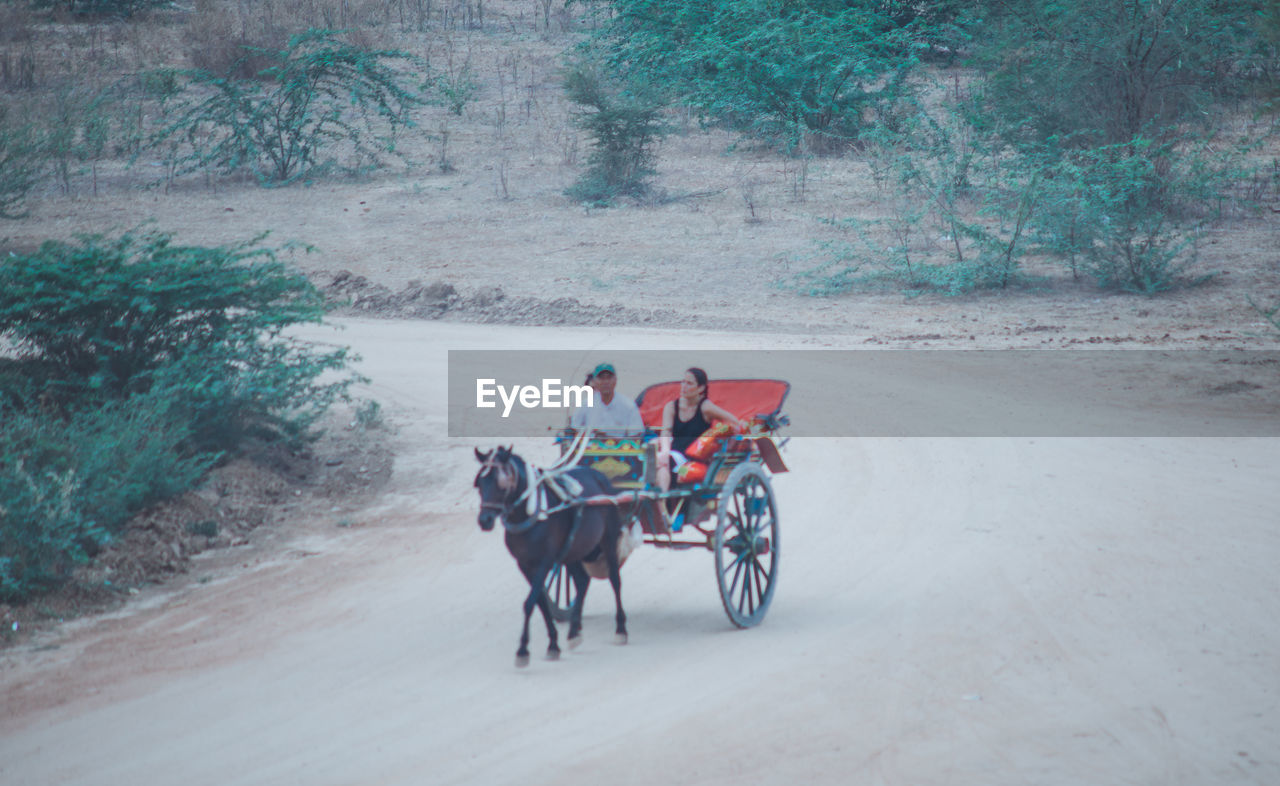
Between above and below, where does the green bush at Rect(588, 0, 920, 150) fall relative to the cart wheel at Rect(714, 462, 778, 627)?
above

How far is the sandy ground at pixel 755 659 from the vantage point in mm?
5461

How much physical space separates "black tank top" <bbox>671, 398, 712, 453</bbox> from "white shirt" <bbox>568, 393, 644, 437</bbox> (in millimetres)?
375

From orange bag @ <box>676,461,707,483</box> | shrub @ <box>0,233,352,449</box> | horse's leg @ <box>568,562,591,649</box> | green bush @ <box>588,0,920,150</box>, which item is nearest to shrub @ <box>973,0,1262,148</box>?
green bush @ <box>588,0,920,150</box>

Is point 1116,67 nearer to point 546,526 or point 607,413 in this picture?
point 607,413

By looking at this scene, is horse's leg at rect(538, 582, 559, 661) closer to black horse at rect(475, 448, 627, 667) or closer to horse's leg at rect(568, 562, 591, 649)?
black horse at rect(475, 448, 627, 667)

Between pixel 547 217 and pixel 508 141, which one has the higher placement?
pixel 508 141

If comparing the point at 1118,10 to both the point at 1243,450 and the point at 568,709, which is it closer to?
the point at 1243,450

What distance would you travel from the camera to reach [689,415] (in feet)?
24.7

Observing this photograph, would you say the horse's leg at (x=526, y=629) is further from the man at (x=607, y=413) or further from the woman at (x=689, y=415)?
the woman at (x=689, y=415)

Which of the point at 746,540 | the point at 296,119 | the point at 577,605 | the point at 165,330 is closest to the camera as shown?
the point at 577,605

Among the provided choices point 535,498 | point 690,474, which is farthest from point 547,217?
point 535,498

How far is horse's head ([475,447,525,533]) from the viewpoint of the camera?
570 cm

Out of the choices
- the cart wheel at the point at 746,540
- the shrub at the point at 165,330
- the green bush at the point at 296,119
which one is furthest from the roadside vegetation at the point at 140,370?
the green bush at the point at 296,119

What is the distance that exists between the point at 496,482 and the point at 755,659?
196 cm
